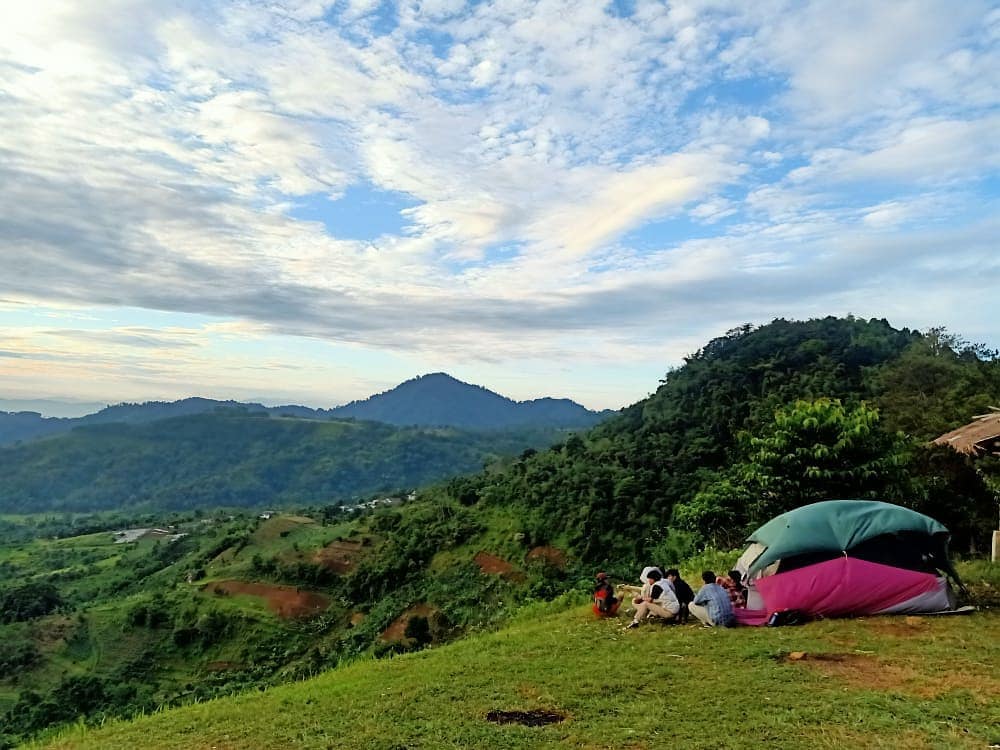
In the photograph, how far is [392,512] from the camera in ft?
158

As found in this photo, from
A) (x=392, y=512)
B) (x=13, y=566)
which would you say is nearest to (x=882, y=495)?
(x=392, y=512)

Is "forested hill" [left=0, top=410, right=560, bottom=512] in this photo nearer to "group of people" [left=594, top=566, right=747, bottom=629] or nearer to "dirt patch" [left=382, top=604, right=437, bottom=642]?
"dirt patch" [left=382, top=604, right=437, bottom=642]

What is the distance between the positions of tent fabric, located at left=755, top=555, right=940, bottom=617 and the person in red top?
3.02ft

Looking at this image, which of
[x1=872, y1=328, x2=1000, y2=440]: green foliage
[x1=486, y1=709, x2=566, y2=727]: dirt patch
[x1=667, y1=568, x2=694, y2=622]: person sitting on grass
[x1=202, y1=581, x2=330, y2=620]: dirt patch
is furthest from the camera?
[x1=202, y1=581, x2=330, y2=620]: dirt patch

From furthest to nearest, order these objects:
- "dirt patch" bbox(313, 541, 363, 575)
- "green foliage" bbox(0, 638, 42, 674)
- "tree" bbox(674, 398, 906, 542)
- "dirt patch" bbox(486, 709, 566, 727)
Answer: "dirt patch" bbox(313, 541, 363, 575)
"green foliage" bbox(0, 638, 42, 674)
"tree" bbox(674, 398, 906, 542)
"dirt patch" bbox(486, 709, 566, 727)

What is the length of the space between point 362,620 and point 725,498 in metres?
21.6

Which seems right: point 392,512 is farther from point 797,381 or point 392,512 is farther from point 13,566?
point 13,566

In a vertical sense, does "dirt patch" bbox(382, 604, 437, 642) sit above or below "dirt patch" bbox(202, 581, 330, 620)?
above

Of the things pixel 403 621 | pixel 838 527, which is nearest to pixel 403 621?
pixel 403 621

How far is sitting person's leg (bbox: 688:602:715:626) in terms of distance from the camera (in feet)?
32.3

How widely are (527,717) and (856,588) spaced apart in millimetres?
5820

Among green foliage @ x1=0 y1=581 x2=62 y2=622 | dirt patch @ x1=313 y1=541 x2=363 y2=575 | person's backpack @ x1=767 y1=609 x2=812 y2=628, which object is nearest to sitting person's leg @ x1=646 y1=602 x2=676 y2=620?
person's backpack @ x1=767 y1=609 x2=812 y2=628

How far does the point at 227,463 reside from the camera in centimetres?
17350

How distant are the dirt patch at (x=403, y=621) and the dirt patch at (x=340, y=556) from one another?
1056cm
